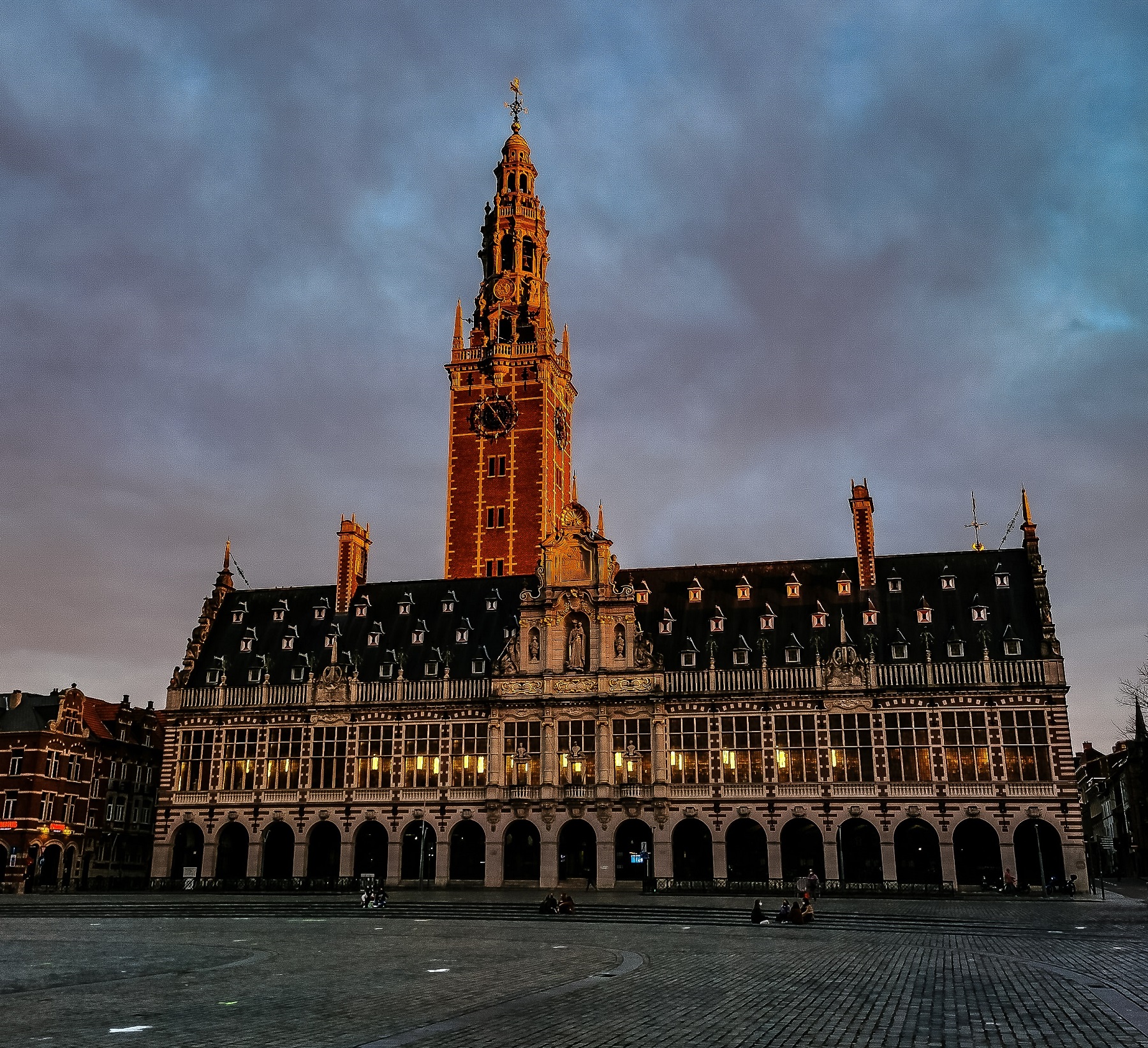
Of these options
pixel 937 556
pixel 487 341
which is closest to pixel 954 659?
pixel 937 556

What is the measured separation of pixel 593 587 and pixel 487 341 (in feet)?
141

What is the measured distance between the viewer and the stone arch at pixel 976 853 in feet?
215

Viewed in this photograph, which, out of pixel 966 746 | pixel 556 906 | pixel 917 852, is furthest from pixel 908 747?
pixel 556 906

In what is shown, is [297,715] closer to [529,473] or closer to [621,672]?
[621,672]

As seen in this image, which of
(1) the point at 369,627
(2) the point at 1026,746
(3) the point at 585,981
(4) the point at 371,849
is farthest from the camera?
(1) the point at 369,627

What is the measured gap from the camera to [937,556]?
7500cm

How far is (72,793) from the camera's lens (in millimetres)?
78562

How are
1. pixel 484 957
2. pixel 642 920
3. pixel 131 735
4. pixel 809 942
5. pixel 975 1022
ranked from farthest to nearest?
pixel 131 735, pixel 642 920, pixel 809 942, pixel 484 957, pixel 975 1022

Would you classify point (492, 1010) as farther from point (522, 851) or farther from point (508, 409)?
point (508, 409)

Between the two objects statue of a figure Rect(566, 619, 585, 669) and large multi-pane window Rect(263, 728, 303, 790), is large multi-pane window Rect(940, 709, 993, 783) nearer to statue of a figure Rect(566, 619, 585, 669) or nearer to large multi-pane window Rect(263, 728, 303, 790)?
statue of a figure Rect(566, 619, 585, 669)

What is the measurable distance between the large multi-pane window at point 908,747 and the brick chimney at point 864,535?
32.4 ft

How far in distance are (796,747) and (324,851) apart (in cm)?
3215

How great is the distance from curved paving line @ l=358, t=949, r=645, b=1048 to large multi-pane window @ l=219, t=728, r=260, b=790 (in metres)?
53.8

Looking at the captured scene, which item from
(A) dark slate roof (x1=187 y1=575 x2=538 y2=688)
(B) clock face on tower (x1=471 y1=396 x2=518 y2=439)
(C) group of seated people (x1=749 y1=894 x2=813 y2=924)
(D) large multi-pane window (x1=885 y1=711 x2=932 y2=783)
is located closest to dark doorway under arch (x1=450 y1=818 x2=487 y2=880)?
(A) dark slate roof (x1=187 y1=575 x2=538 y2=688)
